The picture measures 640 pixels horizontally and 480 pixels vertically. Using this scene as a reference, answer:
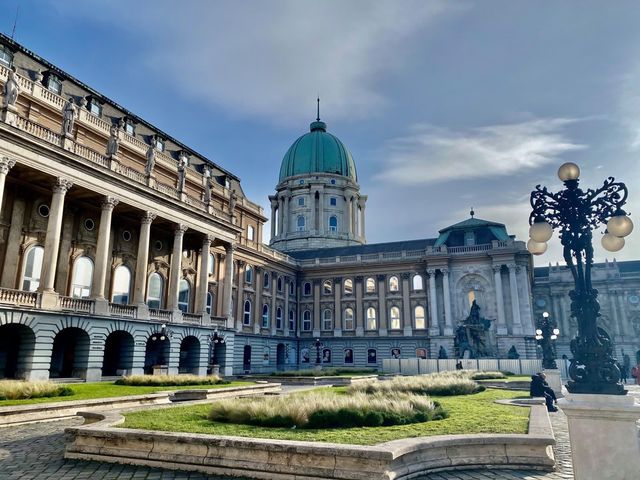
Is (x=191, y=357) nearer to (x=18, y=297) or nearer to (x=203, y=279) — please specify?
(x=203, y=279)

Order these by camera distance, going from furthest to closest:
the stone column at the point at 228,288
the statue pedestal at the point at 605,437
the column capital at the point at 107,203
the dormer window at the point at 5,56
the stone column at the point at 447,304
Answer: the stone column at the point at 447,304 → the stone column at the point at 228,288 → the column capital at the point at 107,203 → the dormer window at the point at 5,56 → the statue pedestal at the point at 605,437

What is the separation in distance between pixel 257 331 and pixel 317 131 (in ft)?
174

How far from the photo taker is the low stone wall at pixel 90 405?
13758mm

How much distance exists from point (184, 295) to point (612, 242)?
38.7m

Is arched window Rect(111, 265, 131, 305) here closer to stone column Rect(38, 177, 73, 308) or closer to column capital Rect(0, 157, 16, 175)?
stone column Rect(38, 177, 73, 308)

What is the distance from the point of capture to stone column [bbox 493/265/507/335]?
176ft

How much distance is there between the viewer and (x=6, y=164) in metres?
24.9

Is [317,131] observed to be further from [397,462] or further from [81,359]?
[397,462]

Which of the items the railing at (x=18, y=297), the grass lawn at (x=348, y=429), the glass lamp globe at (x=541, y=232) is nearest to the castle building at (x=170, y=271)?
the railing at (x=18, y=297)

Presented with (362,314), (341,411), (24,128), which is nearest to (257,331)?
(362,314)

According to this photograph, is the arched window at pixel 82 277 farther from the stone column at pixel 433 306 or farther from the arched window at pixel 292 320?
the stone column at pixel 433 306

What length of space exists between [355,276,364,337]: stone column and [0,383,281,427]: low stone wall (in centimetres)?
4008

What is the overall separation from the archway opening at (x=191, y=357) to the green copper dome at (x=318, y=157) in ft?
175

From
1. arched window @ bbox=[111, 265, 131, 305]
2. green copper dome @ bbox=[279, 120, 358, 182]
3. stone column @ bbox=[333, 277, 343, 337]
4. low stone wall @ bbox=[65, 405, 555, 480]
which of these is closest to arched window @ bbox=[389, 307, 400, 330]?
stone column @ bbox=[333, 277, 343, 337]
